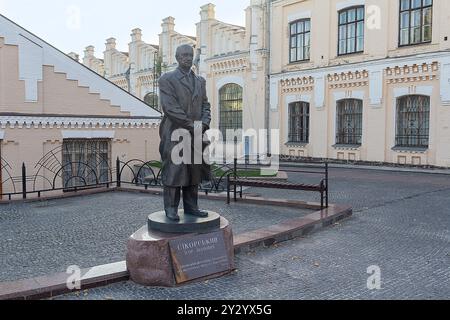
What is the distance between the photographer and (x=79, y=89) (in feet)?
52.3

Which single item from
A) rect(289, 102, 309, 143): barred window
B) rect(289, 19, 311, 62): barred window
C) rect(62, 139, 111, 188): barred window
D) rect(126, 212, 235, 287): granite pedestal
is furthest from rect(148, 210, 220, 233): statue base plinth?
rect(289, 19, 311, 62): barred window

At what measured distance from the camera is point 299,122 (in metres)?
24.7

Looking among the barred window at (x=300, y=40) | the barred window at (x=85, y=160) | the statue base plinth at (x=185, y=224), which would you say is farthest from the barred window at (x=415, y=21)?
the statue base plinth at (x=185, y=224)

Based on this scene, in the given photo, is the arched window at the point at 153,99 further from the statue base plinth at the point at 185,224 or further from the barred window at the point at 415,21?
the statue base plinth at the point at 185,224

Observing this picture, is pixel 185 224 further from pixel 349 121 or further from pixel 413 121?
pixel 349 121

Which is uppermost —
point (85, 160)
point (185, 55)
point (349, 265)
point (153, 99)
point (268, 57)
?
point (268, 57)

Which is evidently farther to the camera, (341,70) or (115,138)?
(341,70)

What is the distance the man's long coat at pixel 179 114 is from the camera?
19.2 feet

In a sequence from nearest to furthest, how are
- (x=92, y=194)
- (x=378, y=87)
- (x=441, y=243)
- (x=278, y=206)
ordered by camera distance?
(x=441, y=243) < (x=278, y=206) < (x=92, y=194) < (x=378, y=87)

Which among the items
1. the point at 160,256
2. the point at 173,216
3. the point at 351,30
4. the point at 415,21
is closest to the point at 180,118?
the point at 173,216

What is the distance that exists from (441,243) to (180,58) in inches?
194

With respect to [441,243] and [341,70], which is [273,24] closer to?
[341,70]

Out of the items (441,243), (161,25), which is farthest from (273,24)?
(441,243)

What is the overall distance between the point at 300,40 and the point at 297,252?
19499 mm
